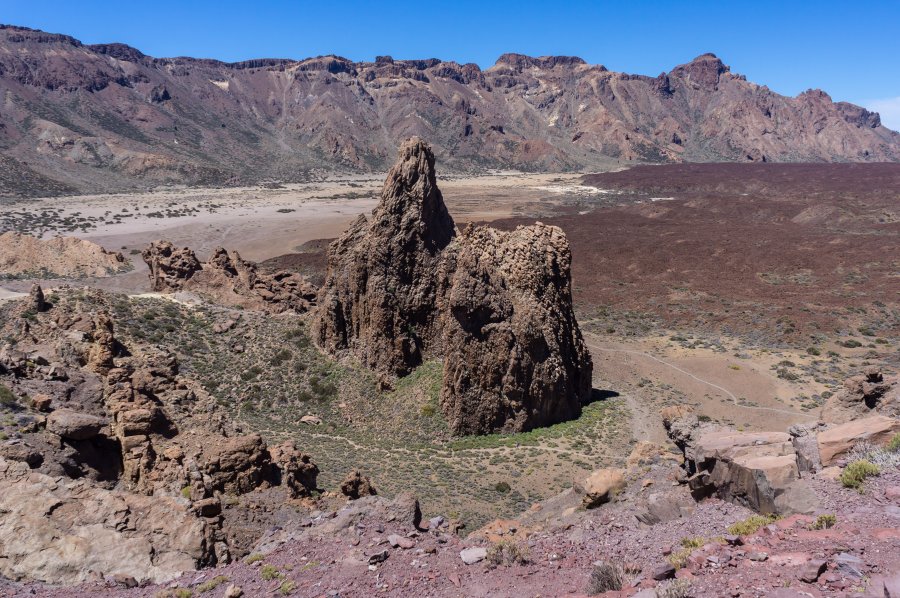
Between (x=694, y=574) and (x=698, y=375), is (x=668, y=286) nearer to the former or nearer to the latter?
(x=698, y=375)

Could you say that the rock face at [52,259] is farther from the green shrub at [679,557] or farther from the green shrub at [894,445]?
the green shrub at [894,445]

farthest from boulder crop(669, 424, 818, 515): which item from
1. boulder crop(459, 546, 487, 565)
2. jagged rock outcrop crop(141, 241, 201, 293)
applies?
jagged rock outcrop crop(141, 241, 201, 293)

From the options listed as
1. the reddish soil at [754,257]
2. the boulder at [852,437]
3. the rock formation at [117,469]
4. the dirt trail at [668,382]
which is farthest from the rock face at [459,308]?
the reddish soil at [754,257]

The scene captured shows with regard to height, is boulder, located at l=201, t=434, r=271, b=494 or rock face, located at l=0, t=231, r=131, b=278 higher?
rock face, located at l=0, t=231, r=131, b=278

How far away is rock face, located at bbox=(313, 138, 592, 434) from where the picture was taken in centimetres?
2550

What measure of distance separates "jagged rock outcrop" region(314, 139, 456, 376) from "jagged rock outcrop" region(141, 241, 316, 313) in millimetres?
8240

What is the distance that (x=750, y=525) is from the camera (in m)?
9.66

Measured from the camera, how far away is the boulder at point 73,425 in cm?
1478

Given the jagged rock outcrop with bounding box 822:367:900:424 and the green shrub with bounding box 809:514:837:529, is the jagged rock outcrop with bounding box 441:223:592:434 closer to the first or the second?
the jagged rock outcrop with bounding box 822:367:900:424

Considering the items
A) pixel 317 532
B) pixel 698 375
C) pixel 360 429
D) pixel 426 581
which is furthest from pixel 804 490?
pixel 698 375

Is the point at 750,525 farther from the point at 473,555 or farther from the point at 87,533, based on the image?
the point at 87,533

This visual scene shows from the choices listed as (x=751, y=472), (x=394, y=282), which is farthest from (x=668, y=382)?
(x=751, y=472)

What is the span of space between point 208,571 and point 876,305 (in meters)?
57.6

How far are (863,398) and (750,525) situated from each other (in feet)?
33.1
